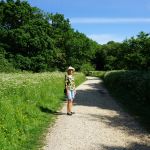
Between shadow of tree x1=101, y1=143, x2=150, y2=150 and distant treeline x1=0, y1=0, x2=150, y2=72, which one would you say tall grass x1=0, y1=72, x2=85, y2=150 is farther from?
distant treeline x1=0, y1=0, x2=150, y2=72

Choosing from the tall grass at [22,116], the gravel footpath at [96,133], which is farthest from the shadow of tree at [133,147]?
the tall grass at [22,116]

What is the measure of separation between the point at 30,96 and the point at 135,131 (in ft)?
17.8

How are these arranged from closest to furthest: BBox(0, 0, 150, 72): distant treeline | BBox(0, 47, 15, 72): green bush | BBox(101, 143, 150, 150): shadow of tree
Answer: BBox(101, 143, 150, 150): shadow of tree
BBox(0, 47, 15, 72): green bush
BBox(0, 0, 150, 72): distant treeline

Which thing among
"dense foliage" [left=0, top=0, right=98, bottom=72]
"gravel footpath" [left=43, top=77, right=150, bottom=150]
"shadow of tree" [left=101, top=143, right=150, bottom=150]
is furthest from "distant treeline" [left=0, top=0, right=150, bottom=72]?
"shadow of tree" [left=101, top=143, right=150, bottom=150]

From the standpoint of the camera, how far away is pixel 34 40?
61.2 meters

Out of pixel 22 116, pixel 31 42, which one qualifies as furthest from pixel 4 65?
pixel 22 116

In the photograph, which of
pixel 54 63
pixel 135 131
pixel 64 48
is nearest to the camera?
pixel 135 131

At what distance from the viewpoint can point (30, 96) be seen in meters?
16.2

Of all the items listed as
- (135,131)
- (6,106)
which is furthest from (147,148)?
(6,106)

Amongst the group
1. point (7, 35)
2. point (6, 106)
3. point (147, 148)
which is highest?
point (7, 35)

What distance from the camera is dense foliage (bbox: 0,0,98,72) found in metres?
60.6

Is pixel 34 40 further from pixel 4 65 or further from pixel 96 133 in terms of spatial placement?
pixel 96 133

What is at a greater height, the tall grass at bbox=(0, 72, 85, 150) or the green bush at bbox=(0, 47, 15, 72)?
the green bush at bbox=(0, 47, 15, 72)

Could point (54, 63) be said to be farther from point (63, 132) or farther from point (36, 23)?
point (63, 132)
